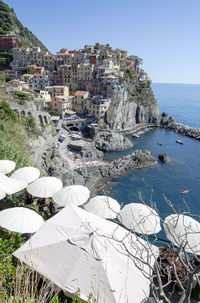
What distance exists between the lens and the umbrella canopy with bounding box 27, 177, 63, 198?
27.2ft

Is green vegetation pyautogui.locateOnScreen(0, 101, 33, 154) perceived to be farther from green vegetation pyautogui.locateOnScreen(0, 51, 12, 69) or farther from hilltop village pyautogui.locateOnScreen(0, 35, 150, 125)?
green vegetation pyautogui.locateOnScreen(0, 51, 12, 69)

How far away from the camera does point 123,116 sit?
53656 millimetres

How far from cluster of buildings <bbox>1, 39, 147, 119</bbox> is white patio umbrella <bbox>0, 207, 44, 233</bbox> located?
137 feet

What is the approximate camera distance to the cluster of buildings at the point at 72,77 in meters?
47.1

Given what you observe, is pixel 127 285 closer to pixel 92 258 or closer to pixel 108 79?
pixel 92 258

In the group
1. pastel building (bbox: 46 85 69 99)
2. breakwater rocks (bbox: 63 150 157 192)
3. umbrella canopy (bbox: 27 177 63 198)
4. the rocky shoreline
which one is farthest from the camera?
pastel building (bbox: 46 85 69 99)

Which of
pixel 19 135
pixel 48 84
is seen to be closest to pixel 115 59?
pixel 48 84

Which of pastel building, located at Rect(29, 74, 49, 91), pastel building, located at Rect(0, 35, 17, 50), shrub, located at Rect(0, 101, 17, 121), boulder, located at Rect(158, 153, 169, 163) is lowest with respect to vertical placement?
boulder, located at Rect(158, 153, 169, 163)

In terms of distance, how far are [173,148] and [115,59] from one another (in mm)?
34855

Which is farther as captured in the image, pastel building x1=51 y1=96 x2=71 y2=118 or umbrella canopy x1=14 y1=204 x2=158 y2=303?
pastel building x1=51 y1=96 x2=71 y2=118

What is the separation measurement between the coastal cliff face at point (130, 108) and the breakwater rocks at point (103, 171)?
729 inches

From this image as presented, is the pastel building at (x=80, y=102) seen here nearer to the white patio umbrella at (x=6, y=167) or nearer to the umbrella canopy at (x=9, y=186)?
the white patio umbrella at (x=6, y=167)

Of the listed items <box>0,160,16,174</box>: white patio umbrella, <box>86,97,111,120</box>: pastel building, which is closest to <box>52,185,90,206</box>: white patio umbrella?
<box>0,160,16,174</box>: white patio umbrella

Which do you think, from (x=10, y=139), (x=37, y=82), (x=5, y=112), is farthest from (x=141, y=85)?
(x=10, y=139)
